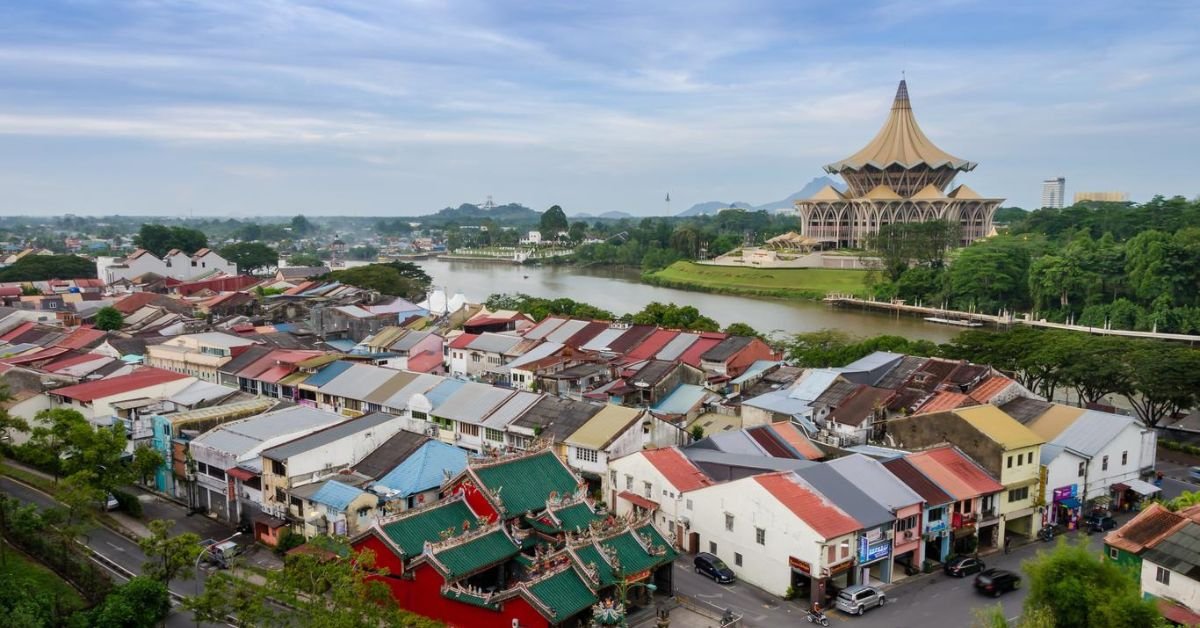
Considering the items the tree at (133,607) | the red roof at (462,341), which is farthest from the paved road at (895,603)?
the red roof at (462,341)

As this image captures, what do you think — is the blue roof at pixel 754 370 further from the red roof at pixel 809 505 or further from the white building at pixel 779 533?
the red roof at pixel 809 505

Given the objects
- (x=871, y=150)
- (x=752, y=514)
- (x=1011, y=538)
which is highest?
(x=871, y=150)

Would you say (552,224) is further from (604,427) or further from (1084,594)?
(1084,594)

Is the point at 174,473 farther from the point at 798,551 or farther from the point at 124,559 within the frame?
the point at 798,551

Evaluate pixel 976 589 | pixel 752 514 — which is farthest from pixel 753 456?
pixel 976 589

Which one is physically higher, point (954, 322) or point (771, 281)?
point (771, 281)

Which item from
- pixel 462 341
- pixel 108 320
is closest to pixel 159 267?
pixel 108 320
